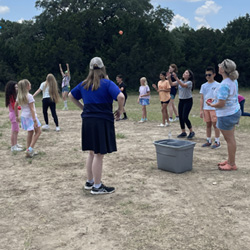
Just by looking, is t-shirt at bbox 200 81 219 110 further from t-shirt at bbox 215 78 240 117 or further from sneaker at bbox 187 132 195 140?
t-shirt at bbox 215 78 240 117

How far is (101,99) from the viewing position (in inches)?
179

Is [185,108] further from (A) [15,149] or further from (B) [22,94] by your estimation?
(A) [15,149]

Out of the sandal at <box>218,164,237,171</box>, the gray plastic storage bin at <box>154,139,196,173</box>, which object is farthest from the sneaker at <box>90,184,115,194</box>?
the sandal at <box>218,164,237,171</box>

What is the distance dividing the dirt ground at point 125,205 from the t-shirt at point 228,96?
3.68ft

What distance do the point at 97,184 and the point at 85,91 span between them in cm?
141

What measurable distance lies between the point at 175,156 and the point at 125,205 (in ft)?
5.46

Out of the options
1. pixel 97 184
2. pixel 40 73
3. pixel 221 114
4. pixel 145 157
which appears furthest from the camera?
pixel 40 73

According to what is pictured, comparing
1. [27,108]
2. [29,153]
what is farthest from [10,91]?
[29,153]

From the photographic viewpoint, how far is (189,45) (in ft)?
A: 156

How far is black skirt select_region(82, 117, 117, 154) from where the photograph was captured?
4602 mm

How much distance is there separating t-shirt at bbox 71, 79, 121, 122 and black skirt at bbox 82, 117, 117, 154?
0.08m

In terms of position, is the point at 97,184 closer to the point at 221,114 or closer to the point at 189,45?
the point at 221,114

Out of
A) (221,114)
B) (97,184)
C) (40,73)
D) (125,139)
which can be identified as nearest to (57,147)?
(125,139)

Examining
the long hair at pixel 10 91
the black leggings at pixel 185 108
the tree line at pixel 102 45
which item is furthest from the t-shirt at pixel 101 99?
the tree line at pixel 102 45
